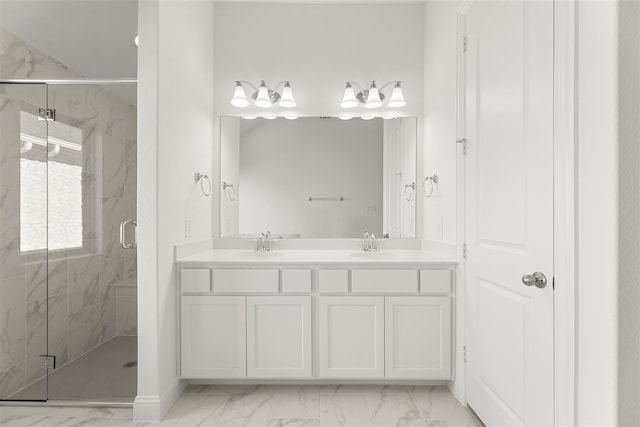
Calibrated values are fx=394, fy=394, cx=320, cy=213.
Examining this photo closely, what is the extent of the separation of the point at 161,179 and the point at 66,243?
1211mm

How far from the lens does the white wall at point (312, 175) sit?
3053 millimetres

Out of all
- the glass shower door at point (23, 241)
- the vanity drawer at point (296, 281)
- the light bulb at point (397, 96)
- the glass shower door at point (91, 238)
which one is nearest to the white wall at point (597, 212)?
the vanity drawer at point (296, 281)

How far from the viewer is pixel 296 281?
2.41m

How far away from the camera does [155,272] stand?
83.2 inches

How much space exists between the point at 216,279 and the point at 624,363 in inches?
77.6

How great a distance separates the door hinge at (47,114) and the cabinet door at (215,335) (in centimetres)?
151

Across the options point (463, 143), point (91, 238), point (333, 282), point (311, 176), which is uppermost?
point (463, 143)

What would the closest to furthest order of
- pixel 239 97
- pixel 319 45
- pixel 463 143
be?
pixel 463 143 → pixel 239 97 → pixel 319 45

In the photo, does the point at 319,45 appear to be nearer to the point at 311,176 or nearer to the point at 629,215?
the point at 311,176

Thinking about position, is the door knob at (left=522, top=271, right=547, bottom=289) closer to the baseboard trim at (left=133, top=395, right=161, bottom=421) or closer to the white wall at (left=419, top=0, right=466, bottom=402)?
the white wall at (left=419, top=0, right=466, bottom=402)

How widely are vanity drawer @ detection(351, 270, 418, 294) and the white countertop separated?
0.06 m

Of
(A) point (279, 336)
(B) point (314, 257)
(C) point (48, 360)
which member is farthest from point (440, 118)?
(C) point (48, 360)

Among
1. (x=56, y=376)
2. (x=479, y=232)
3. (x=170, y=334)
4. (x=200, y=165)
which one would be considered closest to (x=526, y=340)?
(x=479, y=232)

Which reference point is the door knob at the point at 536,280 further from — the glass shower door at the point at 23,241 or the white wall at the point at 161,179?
the glass shower door at the point at 23,241
